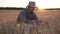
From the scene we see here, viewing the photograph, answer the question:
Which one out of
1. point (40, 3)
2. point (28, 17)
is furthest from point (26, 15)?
point (40, 3)

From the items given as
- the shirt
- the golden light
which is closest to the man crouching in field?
the shirt

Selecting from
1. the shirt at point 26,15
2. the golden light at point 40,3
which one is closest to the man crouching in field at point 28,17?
the shirt at point 26,15

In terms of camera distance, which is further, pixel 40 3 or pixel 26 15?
pixel 40 3

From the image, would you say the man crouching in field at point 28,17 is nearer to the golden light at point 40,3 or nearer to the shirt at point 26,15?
the shirt at point 26,15

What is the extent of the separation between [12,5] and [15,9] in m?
0.14

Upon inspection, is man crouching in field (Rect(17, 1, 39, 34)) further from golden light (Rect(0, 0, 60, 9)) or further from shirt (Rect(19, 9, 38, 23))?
golden light (Rect(0, 0, 60, 9))

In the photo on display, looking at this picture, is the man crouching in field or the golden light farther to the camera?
the golden light

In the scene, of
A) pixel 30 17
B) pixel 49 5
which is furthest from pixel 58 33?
pixel 49 5

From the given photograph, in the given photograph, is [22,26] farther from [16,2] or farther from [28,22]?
[16,2]

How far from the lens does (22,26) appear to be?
220cm

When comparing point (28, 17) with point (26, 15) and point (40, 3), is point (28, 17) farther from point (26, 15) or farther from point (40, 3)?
point (40, 3)

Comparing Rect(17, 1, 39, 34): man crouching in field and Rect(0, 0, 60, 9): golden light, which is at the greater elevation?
Rect(17, 1, 39, 34): man crouching in field

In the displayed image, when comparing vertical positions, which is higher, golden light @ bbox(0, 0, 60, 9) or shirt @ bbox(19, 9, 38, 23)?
shirt @ bbox(19, 9, 38, 23)

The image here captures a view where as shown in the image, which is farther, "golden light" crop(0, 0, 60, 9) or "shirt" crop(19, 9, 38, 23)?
"golden light" crop(0, 0, 60, 9)
